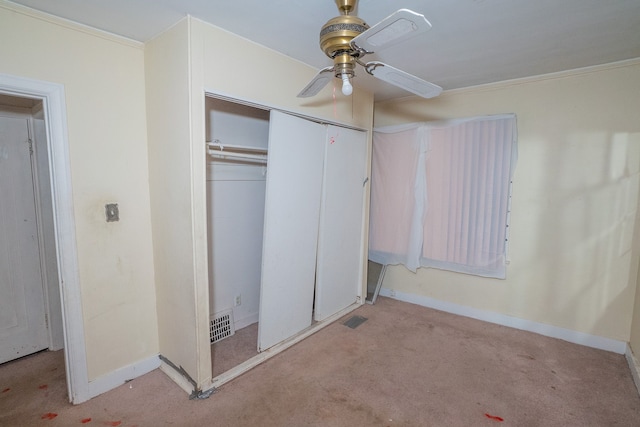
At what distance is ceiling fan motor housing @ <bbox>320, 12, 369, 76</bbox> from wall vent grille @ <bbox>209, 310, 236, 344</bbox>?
2.20m

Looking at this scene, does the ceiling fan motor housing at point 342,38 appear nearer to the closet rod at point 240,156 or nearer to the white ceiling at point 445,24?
the white ceiling at point 445,24

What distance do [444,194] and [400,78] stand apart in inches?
76.7

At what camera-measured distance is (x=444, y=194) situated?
3.14 m

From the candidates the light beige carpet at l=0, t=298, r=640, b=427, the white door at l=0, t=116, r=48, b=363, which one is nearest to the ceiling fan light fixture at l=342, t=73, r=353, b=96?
the light beige carpet at l=0, t=298, r=640, b=427

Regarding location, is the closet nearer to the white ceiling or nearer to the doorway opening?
the white ceiling

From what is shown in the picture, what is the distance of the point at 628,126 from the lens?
237 cm

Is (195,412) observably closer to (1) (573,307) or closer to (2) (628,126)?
(1) (573,307)

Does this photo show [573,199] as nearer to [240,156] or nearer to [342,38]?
[342,38]

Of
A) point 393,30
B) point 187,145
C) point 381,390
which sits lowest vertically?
point 381,390

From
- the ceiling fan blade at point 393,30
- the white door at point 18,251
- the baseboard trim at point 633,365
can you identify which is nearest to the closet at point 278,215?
the ceiling fan blade at point 393,30

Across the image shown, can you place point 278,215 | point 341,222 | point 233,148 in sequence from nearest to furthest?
point 278,215, point 233,148, point 341,222

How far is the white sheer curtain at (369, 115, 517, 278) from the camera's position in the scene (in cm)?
288

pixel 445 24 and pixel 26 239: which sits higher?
pixel 445 24

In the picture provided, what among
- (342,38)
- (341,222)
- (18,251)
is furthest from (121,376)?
(342,38)
